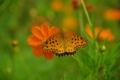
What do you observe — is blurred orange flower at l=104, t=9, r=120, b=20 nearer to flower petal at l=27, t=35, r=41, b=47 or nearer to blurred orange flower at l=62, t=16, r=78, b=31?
blurred orange flower at l=62, t=16, r=78, b=31

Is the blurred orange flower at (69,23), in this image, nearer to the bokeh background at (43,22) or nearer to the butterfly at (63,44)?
the bokeh background at (43,22)

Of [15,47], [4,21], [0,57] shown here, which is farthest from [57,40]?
[4,21]

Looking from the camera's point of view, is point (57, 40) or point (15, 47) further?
point (15, 47)

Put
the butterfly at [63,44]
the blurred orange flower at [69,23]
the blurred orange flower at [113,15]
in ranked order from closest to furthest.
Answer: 1. the butterfly at [63,44]
2. the blurred orange flower at [113,15]
3. the blurred orange flower at [69,23]

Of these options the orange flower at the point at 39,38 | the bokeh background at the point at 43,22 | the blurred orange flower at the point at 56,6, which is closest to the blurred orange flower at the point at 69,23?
the bokeh background at the point at 43,22

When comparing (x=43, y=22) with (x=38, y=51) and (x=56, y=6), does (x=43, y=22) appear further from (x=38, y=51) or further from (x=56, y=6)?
(x=38, y=51)

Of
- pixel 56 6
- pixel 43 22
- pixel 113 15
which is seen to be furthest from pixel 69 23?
pixel 43 22

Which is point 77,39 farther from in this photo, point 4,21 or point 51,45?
point 4,21
